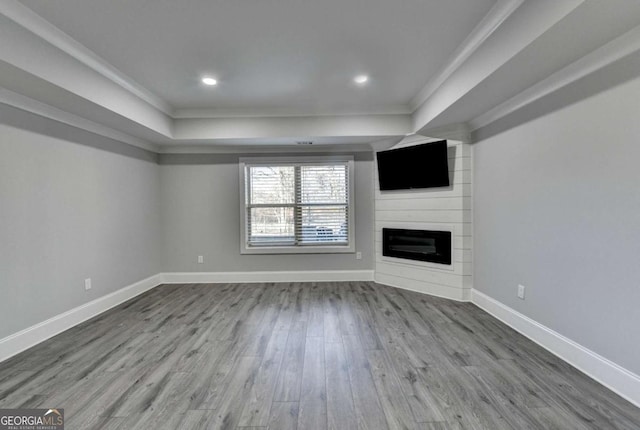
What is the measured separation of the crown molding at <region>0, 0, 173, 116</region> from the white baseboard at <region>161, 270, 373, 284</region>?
9.26 ft

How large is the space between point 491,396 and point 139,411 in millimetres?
2309

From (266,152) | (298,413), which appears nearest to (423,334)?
(298,413)

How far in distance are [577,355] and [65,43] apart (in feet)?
15.8

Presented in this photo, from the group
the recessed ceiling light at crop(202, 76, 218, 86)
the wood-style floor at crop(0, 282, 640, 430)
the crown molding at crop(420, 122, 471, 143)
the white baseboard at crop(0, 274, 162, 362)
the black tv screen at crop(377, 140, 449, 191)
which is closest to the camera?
the wood-style floor at crop(0, 282, 640, 430)

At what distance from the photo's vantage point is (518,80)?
2.29 meters

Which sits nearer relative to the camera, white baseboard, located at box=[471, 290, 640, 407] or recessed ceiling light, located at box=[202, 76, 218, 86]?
white baseboard, located at box=[471, 290, 640, 407]

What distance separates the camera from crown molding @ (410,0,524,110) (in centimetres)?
184

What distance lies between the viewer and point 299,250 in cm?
463

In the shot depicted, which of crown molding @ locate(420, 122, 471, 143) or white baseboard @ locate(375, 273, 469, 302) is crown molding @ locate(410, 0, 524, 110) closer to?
crown molding @ locate(420, 122, 471, 143)

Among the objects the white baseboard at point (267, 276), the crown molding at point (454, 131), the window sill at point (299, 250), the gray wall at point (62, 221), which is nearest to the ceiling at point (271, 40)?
the crown molding at point (454, 131)

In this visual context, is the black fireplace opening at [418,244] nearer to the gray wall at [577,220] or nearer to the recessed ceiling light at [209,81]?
the gray wall at [577,220]

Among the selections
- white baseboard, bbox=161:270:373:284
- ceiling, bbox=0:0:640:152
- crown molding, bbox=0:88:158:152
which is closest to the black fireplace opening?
white baseboard, bbox=161:270:373:284

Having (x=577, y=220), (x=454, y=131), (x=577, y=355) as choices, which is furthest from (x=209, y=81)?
(x=577, y=355)

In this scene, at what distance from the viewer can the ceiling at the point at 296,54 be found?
1.81 m
